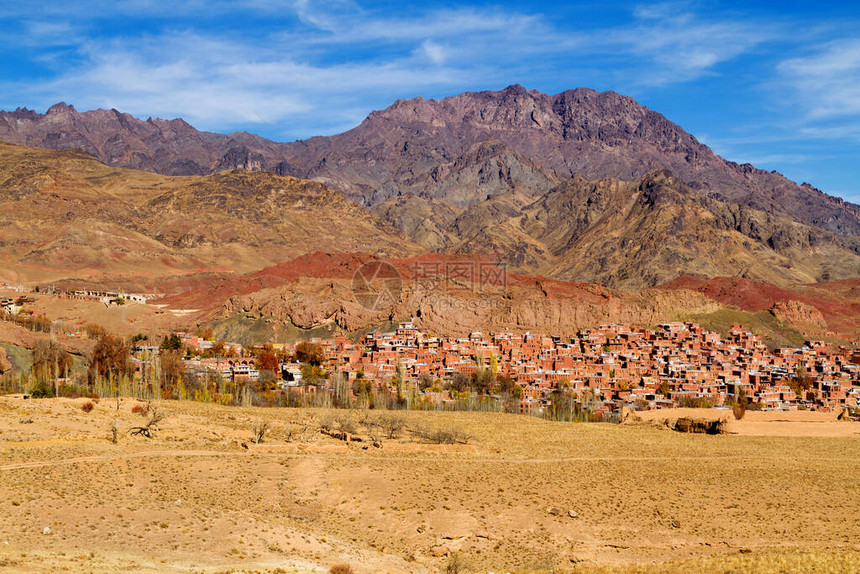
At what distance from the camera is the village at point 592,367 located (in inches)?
2889

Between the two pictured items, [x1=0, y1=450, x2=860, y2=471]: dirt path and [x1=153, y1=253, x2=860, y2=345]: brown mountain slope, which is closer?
[x1=0, y1=450, x2=860, y2=471]: dirt path

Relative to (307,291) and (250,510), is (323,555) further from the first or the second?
(307,291)

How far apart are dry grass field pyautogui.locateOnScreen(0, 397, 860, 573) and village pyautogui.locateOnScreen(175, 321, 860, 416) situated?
29072mm

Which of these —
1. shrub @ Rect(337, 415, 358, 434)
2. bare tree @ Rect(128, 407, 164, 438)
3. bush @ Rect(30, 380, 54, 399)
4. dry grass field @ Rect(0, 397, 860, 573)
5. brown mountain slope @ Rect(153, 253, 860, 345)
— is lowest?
dry grass field @ Rect(0, 397, 860, 573)

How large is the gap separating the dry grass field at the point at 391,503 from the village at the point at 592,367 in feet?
95.4

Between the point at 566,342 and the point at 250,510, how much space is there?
78.5 metres

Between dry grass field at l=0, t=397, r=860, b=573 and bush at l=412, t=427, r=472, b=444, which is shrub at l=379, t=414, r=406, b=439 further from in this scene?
dry grass field at l=0, t=397, r=860, b=573

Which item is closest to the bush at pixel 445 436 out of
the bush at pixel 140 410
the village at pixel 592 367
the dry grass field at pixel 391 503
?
the dry grass field at pixel 391 503

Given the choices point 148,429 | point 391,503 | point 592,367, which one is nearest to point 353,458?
point 391,503

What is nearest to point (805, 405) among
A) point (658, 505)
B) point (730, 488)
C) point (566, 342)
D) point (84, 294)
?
point (566, 342)

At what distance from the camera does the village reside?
7338cm

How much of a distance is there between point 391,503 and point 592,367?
58499mm

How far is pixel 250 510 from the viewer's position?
25.6m

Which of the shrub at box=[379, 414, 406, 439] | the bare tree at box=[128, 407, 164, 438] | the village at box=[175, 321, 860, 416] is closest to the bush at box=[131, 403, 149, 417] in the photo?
the bare tree at box=[128, 407, 164, 438]
